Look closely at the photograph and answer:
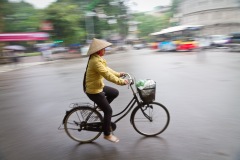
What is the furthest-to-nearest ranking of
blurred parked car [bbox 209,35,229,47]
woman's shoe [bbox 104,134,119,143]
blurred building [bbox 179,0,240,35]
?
1. blurred building [bbox 179,0,240,35]
2. blurred parked car [bbox 209,35,229,47]
3. woman's shoe [bbox 104,134,119,143]

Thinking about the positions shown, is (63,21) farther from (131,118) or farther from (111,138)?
(111,138)

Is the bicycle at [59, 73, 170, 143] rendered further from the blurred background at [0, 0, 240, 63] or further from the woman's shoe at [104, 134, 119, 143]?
the blurred background at [0, 0, 240, 63]

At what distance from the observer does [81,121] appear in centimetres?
412

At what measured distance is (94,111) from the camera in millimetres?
4008

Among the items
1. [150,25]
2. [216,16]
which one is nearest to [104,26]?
[216,16]

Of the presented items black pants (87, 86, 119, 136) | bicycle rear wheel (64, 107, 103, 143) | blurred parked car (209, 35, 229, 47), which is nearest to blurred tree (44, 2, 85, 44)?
blurred parked car (209, 35, 229, 47)

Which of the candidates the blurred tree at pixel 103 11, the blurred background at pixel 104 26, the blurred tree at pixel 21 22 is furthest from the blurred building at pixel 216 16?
the blurred tree at pixel 21 22

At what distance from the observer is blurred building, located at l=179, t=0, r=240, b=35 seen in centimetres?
5116

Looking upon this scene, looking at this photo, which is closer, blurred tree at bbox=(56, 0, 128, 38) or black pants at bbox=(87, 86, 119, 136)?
black pants at bbox=(87, 86, 119, 136)

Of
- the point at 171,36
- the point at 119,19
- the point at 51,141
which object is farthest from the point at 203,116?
the point at 119,19

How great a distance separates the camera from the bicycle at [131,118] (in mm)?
4031

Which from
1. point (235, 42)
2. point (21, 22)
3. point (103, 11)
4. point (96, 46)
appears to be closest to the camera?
point (96, 46)

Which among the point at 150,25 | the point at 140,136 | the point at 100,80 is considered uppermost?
the point at 100,80

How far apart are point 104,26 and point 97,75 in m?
38.1
